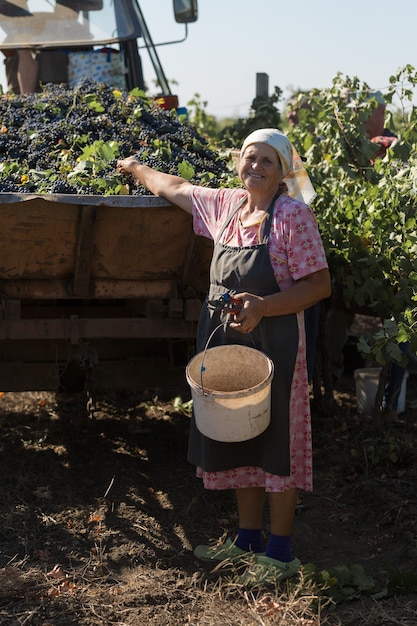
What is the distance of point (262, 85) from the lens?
799 cm

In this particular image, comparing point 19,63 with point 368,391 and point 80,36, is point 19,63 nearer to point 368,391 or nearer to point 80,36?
→ point 80,36

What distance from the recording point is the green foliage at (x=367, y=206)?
4.65 meters

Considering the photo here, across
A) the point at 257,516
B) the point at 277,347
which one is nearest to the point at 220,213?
the point at 277,347

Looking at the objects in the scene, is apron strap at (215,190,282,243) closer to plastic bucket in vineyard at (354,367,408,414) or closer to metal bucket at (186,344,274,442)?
metal bucket at (186,344,274,442)

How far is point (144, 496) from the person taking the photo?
4.67 m

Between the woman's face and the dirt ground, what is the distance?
62.4 inches

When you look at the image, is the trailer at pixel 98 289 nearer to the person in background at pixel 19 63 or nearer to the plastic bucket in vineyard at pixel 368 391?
the plastic bucket in vineyard at pixel 368 391

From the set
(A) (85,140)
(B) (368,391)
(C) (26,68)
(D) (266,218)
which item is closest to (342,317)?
(B) (368,391)

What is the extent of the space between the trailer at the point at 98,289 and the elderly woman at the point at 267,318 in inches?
17.2

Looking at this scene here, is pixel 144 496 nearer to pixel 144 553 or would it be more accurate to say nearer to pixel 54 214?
pixel 144 553

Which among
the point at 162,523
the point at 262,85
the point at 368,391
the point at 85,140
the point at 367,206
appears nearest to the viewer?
the point at 162,523

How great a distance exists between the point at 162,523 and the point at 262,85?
482 centimetres

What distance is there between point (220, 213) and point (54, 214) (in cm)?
76

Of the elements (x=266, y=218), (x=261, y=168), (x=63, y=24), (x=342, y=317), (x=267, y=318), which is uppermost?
(x=63, y=24)
